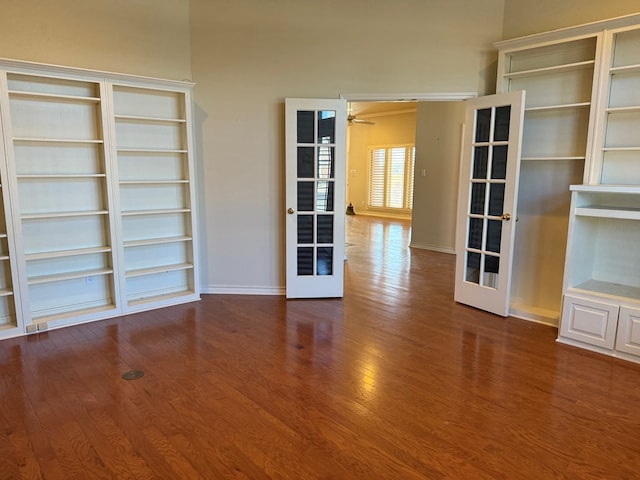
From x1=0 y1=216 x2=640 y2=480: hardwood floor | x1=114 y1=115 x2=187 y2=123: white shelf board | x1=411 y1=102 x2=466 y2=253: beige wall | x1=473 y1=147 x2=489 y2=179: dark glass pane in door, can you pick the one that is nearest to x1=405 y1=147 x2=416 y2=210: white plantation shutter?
x1=411 y1=102 x2=466 y2=253: beige wall

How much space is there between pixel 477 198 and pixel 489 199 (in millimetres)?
144

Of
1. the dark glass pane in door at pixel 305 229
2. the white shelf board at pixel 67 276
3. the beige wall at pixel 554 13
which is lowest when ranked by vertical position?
the white shelf board at pixel 67 276

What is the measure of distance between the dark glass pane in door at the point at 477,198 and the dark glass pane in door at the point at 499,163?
0.47 ft

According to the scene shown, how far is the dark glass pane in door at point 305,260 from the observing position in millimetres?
4641

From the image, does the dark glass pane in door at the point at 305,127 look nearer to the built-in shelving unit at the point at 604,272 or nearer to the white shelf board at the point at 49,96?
the white shelf board at the point at 49,96

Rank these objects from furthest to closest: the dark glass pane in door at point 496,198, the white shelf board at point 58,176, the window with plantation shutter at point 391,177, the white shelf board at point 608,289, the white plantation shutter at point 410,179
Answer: the window with plantation shutter at point 391,177 → the white plantation shutter at point 410,179 → the dark glass pane in door at point 496,198 → the white shelf board at point 58,176 → the white shelf board at point 608,289

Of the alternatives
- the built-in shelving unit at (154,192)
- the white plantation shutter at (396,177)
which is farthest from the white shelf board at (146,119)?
the white plantation shutter at (396,177)

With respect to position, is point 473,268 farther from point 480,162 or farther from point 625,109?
point 625,109

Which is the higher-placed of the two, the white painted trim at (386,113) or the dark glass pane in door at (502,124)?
the white painted trim at (386,113)

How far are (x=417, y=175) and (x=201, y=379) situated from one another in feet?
19.3

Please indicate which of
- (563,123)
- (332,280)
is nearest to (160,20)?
(332,280)

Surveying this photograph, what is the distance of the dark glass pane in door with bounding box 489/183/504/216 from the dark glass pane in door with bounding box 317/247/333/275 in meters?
1.65

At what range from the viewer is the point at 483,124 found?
4.15 metres

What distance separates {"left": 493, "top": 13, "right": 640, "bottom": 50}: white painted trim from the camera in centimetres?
326
